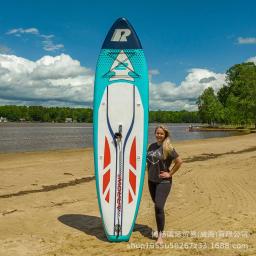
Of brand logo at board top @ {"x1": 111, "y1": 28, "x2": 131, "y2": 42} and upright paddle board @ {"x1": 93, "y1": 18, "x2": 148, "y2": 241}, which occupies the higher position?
brand logo at board top @ {"x1": 111, "y1": 28, "x2": 131, "y2": 42}

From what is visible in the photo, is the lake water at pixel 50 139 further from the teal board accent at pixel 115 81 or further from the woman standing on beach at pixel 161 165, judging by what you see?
the woman standing on beach at pixel 161 165

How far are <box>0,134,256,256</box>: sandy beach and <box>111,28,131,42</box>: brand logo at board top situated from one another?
2.91 m

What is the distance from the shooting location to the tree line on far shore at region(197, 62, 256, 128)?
57272 mm

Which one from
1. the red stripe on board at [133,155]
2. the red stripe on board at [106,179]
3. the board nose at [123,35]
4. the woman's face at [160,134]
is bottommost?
the red stripe on board at [106,179]

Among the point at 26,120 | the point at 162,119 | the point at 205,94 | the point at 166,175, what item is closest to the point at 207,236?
the point at 166,175

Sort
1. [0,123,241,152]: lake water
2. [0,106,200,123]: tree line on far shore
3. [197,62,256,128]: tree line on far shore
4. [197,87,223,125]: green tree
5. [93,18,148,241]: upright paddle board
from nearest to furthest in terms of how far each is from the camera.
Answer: [93,18,148,241]: upright paddle board, [0,123,241,152]: lake water, [197,62,256,128]: tree line on far shore, [197,87,223,125]: green tree, [0,106,200,123]: tree line on far shore

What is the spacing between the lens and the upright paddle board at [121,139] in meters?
5.36

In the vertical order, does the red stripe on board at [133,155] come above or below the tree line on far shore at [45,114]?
below

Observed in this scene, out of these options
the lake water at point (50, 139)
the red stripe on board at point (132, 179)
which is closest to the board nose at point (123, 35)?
the red stripe on board at point (132, 179)

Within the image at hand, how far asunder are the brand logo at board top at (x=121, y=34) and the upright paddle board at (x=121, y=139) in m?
0.31

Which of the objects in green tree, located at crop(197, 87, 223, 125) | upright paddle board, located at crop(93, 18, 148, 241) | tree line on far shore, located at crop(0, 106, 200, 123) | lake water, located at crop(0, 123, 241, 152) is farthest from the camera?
tree line on far shore, located at crop(0, 106, 200, 123)

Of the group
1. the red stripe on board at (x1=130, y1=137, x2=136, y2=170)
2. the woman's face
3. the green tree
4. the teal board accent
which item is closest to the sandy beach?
the teal board accent

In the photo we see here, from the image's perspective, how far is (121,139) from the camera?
5.36m

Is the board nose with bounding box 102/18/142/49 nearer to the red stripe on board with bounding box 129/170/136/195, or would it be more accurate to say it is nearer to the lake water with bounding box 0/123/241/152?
the red stripe on board with bounding box 129/170/136/195
